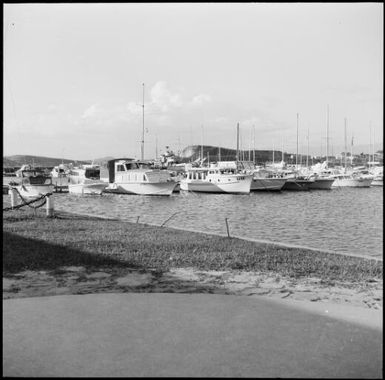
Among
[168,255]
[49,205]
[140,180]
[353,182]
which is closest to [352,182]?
[353,182]

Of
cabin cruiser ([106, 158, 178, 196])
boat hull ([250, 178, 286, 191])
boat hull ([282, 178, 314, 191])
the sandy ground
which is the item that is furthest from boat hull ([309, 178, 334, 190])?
the sandy ground

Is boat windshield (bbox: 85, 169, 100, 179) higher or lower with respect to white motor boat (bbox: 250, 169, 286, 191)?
higher

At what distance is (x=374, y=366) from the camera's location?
146 inches

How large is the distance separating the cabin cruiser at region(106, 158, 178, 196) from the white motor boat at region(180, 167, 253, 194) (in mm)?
4675

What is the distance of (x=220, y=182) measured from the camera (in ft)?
Answer: 168

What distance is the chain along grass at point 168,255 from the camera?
25.3ft

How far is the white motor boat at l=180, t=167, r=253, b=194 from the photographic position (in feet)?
165

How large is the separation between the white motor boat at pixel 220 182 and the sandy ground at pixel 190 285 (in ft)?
141

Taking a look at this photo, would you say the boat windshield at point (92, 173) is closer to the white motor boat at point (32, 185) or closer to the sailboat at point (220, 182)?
the sailboat at point (220, 182)

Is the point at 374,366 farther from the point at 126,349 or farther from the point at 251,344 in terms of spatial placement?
the point at 126,349

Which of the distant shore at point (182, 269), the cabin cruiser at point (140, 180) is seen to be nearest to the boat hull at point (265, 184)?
the cabin cruiser at point (140, 180)

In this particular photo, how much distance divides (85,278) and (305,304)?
3176 mm

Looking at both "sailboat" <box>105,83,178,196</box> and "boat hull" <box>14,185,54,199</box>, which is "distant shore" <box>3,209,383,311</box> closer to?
"boat hull" <box>14,185,54,199</box>

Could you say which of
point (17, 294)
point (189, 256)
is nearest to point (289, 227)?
point (189, 256)
